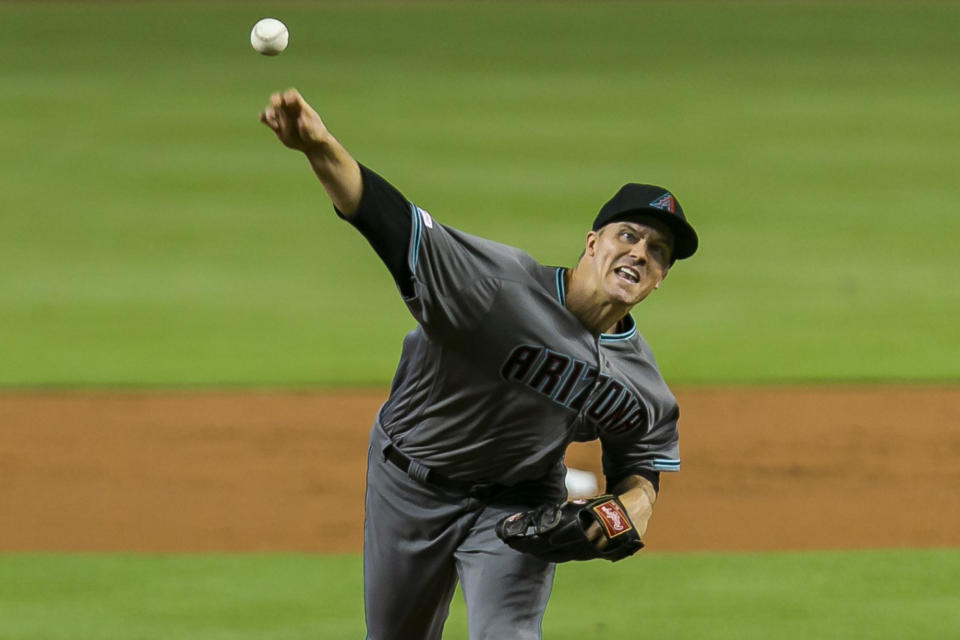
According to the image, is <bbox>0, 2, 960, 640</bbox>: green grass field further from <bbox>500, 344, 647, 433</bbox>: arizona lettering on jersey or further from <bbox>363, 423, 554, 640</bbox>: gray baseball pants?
<bbox>500, 344, 647, 433</bbox>: arizona lettering on jersey

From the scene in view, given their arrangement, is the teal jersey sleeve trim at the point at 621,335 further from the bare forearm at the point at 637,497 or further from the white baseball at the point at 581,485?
the white baseball at the point at 581,485

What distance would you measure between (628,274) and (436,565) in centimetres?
112

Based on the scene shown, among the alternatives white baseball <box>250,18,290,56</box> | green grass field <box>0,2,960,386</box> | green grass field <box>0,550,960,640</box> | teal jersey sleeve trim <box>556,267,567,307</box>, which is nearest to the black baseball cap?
teal jersey sleeve trim <box>556,267,567,307</box>

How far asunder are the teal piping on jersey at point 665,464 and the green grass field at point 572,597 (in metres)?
1.21

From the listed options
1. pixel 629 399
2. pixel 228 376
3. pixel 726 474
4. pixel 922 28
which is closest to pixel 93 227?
pixel 228 376

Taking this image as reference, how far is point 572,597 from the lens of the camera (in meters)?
6.34

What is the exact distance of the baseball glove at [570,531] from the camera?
431 cm

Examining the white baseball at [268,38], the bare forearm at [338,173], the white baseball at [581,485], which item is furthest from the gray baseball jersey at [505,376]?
the white baseball at [581,485]

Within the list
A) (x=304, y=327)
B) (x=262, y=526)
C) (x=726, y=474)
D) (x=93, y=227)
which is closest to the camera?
(x=262, y=526)

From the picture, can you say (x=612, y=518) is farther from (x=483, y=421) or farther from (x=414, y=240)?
(x=414, y=240)

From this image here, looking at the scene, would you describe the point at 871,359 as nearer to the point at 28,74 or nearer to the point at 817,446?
the point at 817,446

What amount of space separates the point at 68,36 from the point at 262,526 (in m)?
15.8

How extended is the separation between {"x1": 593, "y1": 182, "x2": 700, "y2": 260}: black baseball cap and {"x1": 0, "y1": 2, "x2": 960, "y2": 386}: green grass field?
17.9 feet

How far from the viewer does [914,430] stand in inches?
350
